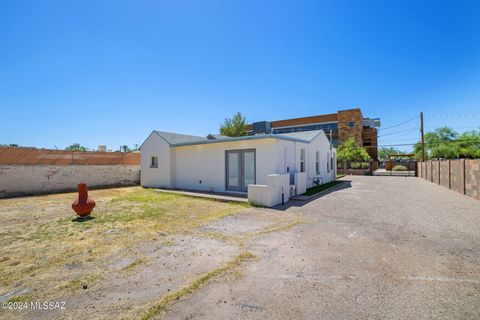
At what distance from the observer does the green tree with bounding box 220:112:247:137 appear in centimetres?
3625

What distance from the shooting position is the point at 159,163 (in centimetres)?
1528

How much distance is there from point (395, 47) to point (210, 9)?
11060 mm

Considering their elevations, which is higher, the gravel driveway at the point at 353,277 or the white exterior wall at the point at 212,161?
the white exterior wall at the point at 212,161

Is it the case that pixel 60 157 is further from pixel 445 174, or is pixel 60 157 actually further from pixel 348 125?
pixel 348 125

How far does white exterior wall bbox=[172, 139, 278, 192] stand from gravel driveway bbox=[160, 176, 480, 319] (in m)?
4.72

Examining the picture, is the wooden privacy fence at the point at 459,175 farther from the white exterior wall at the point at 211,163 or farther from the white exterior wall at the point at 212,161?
the white exterior wall at the point at 211,163

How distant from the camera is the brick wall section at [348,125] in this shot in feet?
123

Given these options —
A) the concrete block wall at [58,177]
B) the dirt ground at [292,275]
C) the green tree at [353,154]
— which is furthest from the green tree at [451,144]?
the concrete block wall at [58,177]

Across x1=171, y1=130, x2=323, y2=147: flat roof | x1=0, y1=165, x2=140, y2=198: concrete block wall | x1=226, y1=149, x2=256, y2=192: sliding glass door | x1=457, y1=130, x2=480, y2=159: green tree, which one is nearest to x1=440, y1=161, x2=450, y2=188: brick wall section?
x1=171, y1=130, x2=323, y2=147: flat roof

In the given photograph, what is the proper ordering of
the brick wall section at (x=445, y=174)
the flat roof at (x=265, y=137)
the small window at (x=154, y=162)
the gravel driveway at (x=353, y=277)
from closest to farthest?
1. the gravel driveway at (x=353, y=277)
2. the flat roof at (x=265, y=137)
3. the brick wall section at (x=445, y=174)
4. the small window at (x=154, y=162)

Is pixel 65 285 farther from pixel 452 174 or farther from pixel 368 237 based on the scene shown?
pixel 452 174

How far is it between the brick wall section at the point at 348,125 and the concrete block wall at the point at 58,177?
34.7 metres

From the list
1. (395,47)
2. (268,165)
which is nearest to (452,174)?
(395,47)

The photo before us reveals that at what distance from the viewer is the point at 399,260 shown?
382 cm
